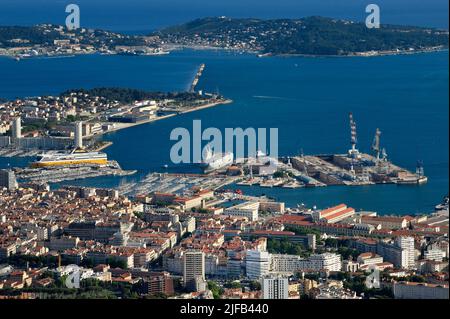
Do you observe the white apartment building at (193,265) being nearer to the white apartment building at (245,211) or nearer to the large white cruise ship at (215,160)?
the white apartment building at (245,211)

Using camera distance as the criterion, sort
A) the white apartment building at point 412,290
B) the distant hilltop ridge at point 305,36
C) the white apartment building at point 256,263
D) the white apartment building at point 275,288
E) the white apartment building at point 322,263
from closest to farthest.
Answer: the white apartment building at point 412,290 < the white apartment building at point 275,288 < the white apartment building at point 256,263 < the white apartment building at point 322,263 < the distant hilltop ridge at point 305,36

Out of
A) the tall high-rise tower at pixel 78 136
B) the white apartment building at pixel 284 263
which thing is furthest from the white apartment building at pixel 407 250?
the tall high-rise tower at pixel 78 136

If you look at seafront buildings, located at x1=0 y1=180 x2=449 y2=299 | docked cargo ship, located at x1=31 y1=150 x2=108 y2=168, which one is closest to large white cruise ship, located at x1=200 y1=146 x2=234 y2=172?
docked cargo ship, located at x1=31 y1=150 x2=108 y2=168

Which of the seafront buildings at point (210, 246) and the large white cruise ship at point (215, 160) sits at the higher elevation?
the large white cruise ship at point (215, 160)

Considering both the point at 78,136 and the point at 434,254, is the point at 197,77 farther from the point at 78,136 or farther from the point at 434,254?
the point at 434,254

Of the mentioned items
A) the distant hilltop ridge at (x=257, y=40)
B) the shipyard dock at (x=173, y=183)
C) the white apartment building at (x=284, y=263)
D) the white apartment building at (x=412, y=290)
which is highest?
the distant hilltop ridge at (x=257, y=40)
